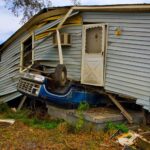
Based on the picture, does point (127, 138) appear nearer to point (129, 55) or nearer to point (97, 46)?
point (129, 55)

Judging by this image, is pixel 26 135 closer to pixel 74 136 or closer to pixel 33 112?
pixel 74 136

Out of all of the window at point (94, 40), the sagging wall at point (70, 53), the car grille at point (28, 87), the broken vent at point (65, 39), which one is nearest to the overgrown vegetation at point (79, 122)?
the sagging wall at point (70, 53)

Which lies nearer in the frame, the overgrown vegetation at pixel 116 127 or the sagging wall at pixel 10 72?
the overgrown vegetation at pixel 116 127

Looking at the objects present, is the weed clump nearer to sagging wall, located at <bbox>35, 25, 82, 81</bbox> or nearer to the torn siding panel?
the torn siding panel

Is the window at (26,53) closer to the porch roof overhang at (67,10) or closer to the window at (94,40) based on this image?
the porch roof overhang at (67,10)

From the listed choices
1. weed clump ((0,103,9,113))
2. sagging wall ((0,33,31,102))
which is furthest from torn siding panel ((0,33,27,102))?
weed clump ((0,103,9,113))

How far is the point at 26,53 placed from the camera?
14727 mm

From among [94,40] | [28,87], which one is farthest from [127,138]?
[28,87]

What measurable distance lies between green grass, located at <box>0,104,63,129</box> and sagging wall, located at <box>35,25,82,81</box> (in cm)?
161

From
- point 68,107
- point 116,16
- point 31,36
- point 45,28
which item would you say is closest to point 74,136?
point 68,107

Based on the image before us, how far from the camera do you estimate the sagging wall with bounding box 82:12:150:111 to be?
955 cm

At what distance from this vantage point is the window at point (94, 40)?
1092 cm

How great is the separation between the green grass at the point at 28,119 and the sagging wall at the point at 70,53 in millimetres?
1610

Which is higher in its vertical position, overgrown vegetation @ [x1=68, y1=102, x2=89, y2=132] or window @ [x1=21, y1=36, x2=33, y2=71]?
window @ [x1=21, y1=36, x2=33, y2=71]
